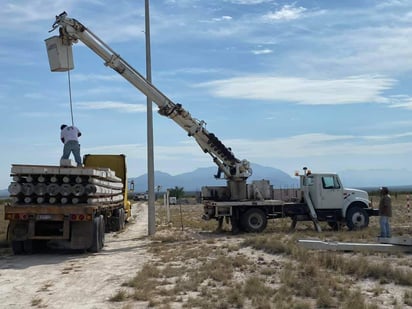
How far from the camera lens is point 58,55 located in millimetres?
19062

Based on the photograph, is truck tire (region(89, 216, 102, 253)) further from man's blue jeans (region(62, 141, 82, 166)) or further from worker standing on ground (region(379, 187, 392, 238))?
worker standing on ground (region(379, 187, 392, 238))

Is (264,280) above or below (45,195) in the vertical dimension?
below

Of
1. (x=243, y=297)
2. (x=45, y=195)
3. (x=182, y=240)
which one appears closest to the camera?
(x=243, y=297)

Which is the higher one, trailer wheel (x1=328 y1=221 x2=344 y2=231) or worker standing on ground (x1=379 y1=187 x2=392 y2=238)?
worker standing on ground (x1=379 y1=187 x2=392 y2=238)

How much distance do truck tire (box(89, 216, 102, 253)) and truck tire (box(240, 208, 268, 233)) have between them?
7123mm

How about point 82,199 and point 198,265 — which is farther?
point 82,199

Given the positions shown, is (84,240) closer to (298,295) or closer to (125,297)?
(125,297)

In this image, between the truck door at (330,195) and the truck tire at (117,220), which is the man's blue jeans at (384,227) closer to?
the truck door at (330,195)

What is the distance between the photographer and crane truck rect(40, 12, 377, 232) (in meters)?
22.0

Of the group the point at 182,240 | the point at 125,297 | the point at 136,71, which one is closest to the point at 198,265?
the point at 125,297

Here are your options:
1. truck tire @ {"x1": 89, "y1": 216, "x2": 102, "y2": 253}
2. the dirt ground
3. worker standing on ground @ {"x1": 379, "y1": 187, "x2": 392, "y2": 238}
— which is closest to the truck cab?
worker standing on ground @ {"x1": 379, "y1": 187, "x2": 392, "y2": 238}

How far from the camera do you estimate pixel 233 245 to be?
17219 millimetres

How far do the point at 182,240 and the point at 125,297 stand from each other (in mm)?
10100

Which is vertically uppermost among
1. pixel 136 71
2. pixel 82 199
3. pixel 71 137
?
pixel 136 71
